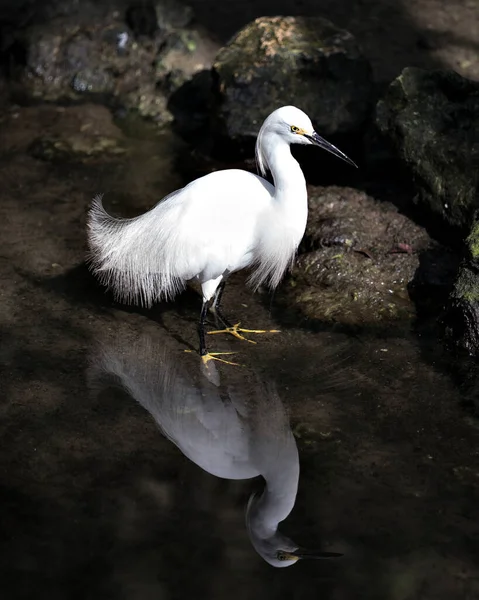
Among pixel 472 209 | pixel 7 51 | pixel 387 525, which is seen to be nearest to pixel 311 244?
pixel 472 209

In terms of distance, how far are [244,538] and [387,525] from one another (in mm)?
671

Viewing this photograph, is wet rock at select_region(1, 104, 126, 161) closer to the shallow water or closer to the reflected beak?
the shallow water

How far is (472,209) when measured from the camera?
609cm

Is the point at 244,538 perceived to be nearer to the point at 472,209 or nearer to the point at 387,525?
the point at 387,525

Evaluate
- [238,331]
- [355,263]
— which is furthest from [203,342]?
[355,263]

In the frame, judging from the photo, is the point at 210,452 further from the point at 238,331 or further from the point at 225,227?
the point at 225,227

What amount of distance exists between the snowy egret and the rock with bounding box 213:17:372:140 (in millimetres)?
1712

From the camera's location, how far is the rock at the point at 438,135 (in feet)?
20.4

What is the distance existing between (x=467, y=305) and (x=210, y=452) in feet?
5.78

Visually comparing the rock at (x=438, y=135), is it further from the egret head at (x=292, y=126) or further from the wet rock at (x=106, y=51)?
the wet rock at (x=106, y=51)

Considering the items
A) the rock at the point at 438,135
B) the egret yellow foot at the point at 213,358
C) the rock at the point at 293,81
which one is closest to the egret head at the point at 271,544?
the egret yellow foot at the point at 213,358

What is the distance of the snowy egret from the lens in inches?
209

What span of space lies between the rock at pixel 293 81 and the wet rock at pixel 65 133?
1249 millimetres

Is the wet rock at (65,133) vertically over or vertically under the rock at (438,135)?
under
